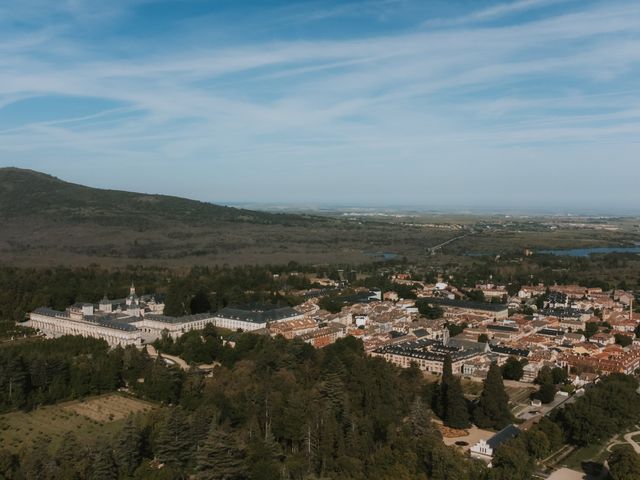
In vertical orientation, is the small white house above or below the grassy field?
above

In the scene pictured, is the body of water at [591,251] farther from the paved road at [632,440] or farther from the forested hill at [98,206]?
the paved road at [632,440]

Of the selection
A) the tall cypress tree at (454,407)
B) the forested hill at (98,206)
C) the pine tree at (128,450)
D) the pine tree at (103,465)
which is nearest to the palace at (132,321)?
the tall cypress tree at (454,407)

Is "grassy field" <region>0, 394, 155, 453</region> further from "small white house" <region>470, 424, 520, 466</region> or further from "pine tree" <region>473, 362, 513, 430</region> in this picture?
"pine tree" <region>473, 362, 513, 430</region>

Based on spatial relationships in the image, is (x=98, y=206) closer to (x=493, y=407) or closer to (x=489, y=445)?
(x=493, y=407)

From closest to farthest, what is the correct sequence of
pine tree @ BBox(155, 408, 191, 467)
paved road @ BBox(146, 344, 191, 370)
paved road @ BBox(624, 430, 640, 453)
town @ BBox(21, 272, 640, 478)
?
pine tree @ BBox(155, 408, 191, 467)
paved road @ BBox(624, 430, 640, 453)
town @ BBox(21, 272, 640, 478)
paved road @ BBox(146, 344, 191, 370)

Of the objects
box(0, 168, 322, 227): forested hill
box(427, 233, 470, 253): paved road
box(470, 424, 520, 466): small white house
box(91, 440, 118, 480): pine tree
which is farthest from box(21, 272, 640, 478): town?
box(0, 168, 322, 227): forested hill
